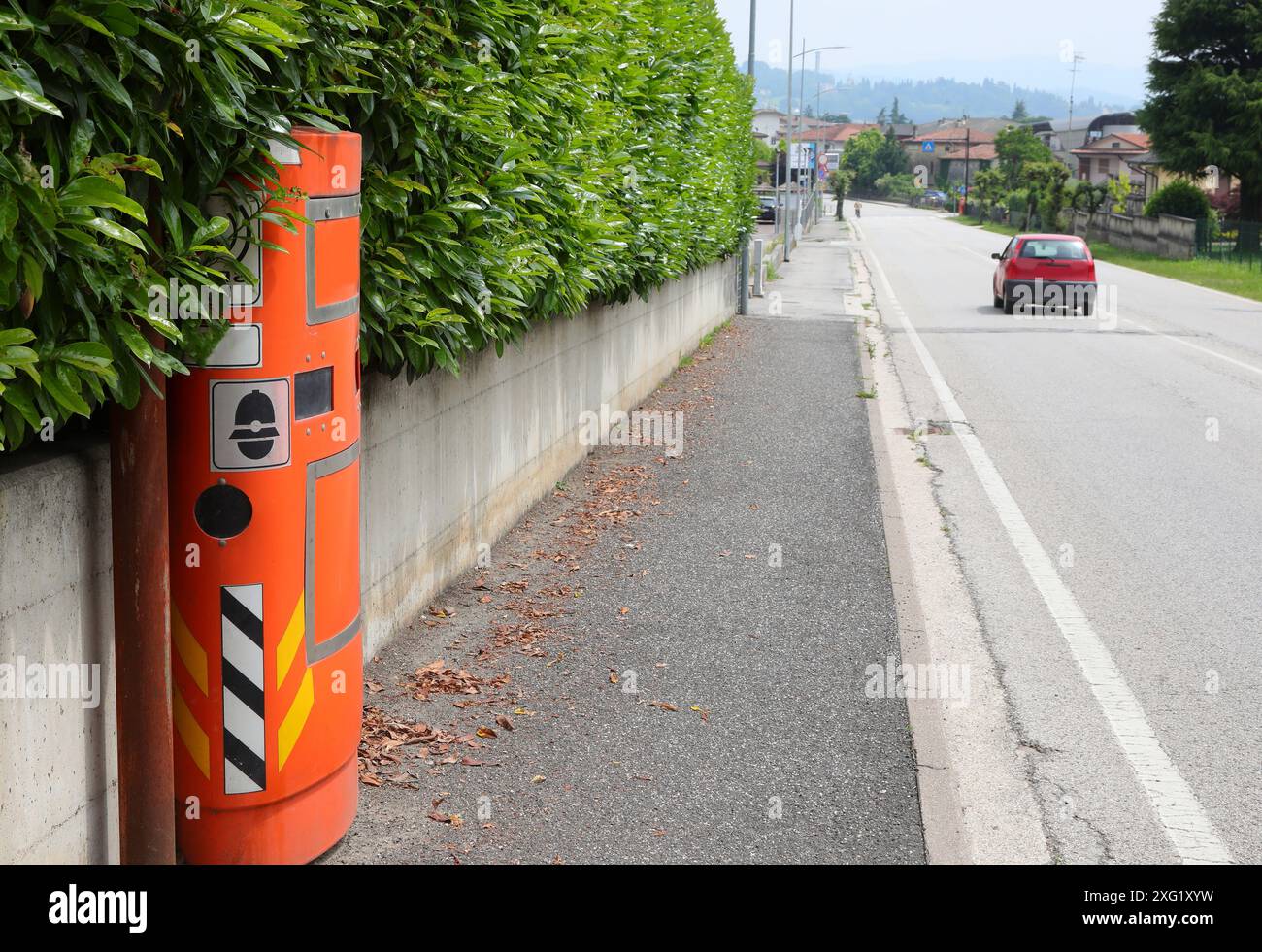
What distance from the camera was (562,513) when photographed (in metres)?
8.99

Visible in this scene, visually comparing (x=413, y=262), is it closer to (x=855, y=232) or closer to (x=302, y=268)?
(x=302, y=268)

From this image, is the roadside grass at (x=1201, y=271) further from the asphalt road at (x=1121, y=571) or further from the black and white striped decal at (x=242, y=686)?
the black and white striped decal at (x=242, y=686)

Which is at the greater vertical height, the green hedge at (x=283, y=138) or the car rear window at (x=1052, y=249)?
the car rear window at (x=1052, y=249)

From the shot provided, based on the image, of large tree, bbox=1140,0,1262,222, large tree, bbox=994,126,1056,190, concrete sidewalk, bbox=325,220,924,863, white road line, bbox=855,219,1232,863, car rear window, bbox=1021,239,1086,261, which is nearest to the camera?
concrete sidewalk, bbox=325,220,924,863

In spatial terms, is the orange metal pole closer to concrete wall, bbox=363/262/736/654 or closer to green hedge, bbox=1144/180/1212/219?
concrete wall, bbox=363/262/736/654

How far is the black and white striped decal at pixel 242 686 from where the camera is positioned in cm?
381

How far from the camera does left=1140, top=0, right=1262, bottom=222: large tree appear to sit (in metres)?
54.2

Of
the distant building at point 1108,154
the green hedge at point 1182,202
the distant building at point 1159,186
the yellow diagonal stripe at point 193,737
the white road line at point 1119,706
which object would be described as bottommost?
the white road line at point 1119,706

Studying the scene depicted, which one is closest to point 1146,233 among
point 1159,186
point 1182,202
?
point 1182,202

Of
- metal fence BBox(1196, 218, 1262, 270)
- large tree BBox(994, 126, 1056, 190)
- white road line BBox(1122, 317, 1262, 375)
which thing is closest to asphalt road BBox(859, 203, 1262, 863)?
white road line BBox(1122, 317, 1262, 375)

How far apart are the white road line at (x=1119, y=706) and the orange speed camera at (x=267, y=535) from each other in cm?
290

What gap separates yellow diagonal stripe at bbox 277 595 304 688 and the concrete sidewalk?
70cm

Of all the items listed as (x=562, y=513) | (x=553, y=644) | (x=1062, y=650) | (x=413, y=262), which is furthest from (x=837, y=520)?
(x=413, y=262)

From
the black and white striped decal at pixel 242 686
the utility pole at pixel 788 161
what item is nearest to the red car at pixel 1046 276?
the utility pole at pixel 788 161
